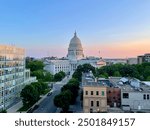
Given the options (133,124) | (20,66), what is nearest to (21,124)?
(133,124)

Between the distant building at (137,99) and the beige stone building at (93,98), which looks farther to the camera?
the distant building at (137,99)

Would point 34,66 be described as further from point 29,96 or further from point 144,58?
point 144,58

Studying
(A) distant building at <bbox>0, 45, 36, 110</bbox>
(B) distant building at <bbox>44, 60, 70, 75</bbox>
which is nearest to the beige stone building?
(A) distant building at <bbox>0, 45, 36, 110</bbox>

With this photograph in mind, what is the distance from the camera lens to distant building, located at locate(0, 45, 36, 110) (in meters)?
4.14

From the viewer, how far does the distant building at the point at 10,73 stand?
13.6ft

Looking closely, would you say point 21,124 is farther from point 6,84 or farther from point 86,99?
point 6,84

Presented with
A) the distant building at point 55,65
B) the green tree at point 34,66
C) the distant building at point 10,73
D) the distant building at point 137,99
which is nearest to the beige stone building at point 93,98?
the distant building at point 137,99

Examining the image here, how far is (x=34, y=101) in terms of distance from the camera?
4855 millimetres

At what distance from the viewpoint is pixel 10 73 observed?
4.54 meters

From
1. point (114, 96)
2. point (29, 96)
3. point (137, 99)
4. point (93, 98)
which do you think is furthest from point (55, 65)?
point (93, 98)

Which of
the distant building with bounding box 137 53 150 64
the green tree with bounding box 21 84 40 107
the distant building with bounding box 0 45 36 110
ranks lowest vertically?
the green tree with bounding box 21 84 40 107

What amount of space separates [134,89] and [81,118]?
3.62 m

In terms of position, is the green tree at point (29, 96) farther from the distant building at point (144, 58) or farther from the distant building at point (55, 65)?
the distant building at point (144, 58)

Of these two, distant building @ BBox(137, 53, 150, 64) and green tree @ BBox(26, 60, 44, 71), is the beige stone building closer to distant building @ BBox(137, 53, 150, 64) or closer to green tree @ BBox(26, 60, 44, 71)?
green tree @ BBox(26, 60, 44, 71)
